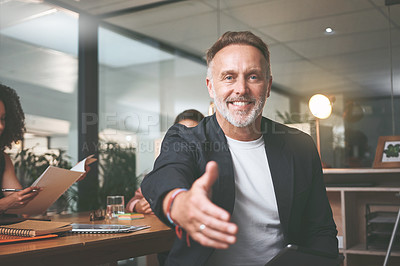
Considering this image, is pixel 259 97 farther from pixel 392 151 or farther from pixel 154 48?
pixel 154 48

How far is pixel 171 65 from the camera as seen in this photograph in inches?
199

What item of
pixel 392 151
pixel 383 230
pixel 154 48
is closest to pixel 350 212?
pixel 383 230


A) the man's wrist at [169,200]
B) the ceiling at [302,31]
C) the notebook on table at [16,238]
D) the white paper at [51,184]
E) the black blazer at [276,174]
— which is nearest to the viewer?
the man's wrist at [169,200]

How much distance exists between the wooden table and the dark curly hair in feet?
4.91

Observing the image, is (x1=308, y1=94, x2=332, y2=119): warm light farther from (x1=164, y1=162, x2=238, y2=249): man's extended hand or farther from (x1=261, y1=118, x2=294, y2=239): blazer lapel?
(x1=164, y1=162, x2=238, y2=249): man's extended hand

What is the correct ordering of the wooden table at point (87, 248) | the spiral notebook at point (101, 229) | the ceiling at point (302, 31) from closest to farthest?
the wooden table at point (87, 248) → the spiral notebook at point (101, 229) → the ceiling at point (302, 31)

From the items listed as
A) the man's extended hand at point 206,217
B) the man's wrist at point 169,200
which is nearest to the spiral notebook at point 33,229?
the man's wrist at point 169,200

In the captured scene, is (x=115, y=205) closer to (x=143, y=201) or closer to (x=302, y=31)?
(x=143, y=201)

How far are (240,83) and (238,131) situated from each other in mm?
157

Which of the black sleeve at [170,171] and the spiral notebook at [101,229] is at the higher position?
the black sleeve at [170,171]

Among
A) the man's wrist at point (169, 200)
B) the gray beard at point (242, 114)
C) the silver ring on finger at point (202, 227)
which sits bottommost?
the silver ring on finger at point (202, 227)

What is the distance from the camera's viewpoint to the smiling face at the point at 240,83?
137cm

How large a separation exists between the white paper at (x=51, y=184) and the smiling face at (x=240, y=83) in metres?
1.11

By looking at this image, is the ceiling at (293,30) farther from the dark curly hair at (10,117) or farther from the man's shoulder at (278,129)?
the man's shoulder at (278,129)
